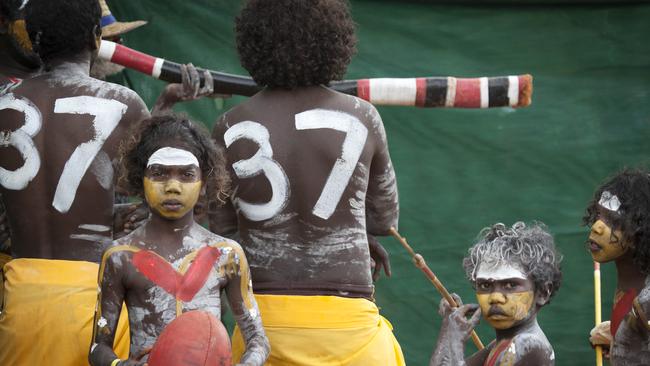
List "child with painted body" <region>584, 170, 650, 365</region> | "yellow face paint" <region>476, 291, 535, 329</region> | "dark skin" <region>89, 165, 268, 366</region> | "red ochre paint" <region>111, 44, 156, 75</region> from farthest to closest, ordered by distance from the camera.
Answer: "red ochre paint" <region>111, 44, 156, 75</region>
"child with painted body" <region>584, 170, 650, 365</region>
"yellow face paint" <region>476, 291, 535, 329</region>
"dark skin" <region>89, 165, 268, 366</region>

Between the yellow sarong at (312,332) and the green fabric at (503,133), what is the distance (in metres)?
2.45

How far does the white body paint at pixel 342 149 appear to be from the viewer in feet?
15.9

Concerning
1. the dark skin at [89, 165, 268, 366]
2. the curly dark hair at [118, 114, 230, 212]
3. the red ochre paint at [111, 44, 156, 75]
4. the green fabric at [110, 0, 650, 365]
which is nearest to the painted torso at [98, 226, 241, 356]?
the dark skin at [89, 165, 268, 366]

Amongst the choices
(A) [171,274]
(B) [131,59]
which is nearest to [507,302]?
(A) [171,274]

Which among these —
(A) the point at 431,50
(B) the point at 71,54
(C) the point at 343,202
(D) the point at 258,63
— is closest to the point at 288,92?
(D) the point at 258,63

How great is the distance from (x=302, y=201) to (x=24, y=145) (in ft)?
3.34

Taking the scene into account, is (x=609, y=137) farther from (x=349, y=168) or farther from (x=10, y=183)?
(x=10, y=183)

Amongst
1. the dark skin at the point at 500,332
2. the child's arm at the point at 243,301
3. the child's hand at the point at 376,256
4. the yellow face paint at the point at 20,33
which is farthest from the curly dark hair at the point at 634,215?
the yellow face paint at the point at 20,33

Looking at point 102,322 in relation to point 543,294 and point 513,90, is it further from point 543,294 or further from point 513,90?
point 513,90

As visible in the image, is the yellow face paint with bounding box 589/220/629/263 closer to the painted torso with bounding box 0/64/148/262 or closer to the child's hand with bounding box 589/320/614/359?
the child's hand with bounding box 589/320/614/359

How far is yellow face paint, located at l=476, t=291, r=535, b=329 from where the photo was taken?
4586 mm

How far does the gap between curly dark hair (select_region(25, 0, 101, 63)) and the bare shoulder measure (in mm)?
1887

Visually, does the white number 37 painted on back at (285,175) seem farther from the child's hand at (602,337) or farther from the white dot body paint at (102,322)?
the child's hand at (602,337)

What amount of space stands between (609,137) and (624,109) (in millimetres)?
171
